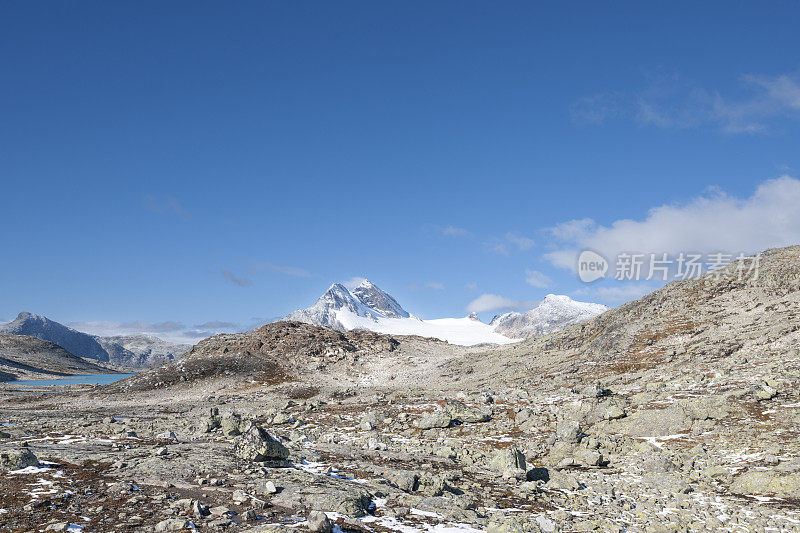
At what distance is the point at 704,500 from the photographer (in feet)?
66.2

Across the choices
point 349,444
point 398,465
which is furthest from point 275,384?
point 398,465

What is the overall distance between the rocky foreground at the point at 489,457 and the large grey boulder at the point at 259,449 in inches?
3.6

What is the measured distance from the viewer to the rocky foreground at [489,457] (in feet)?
51.2

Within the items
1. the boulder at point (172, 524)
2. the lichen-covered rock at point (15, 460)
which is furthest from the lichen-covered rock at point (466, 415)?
the lichen-covered rock at point (15, 460)

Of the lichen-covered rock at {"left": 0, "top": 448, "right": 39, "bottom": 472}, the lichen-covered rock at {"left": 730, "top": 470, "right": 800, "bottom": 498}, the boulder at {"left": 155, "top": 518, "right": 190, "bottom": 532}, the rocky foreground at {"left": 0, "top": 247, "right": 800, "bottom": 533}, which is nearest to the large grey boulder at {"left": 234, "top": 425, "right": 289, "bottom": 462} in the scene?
the rocky foreground at {"left": 0, "top": 247, "right": 800, "bottom": 533}

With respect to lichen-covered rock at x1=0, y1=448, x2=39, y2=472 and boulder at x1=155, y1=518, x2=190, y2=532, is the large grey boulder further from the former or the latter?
boulder at x1=155, y1=518, x2=190, y2=532

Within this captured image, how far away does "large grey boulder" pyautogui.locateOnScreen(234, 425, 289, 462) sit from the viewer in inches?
862

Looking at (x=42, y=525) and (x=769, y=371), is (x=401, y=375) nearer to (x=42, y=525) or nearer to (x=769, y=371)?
(x=769, y=371)

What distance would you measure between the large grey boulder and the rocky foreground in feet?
0.30

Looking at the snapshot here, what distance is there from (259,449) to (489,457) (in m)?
14.6

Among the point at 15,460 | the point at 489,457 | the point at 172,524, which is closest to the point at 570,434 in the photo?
the point at 489,457

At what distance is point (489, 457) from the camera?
28.7 metres

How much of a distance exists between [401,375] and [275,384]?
2748cm

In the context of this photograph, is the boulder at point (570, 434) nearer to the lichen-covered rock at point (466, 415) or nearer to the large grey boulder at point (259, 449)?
the lichen-covered rock at point (466, 415)
